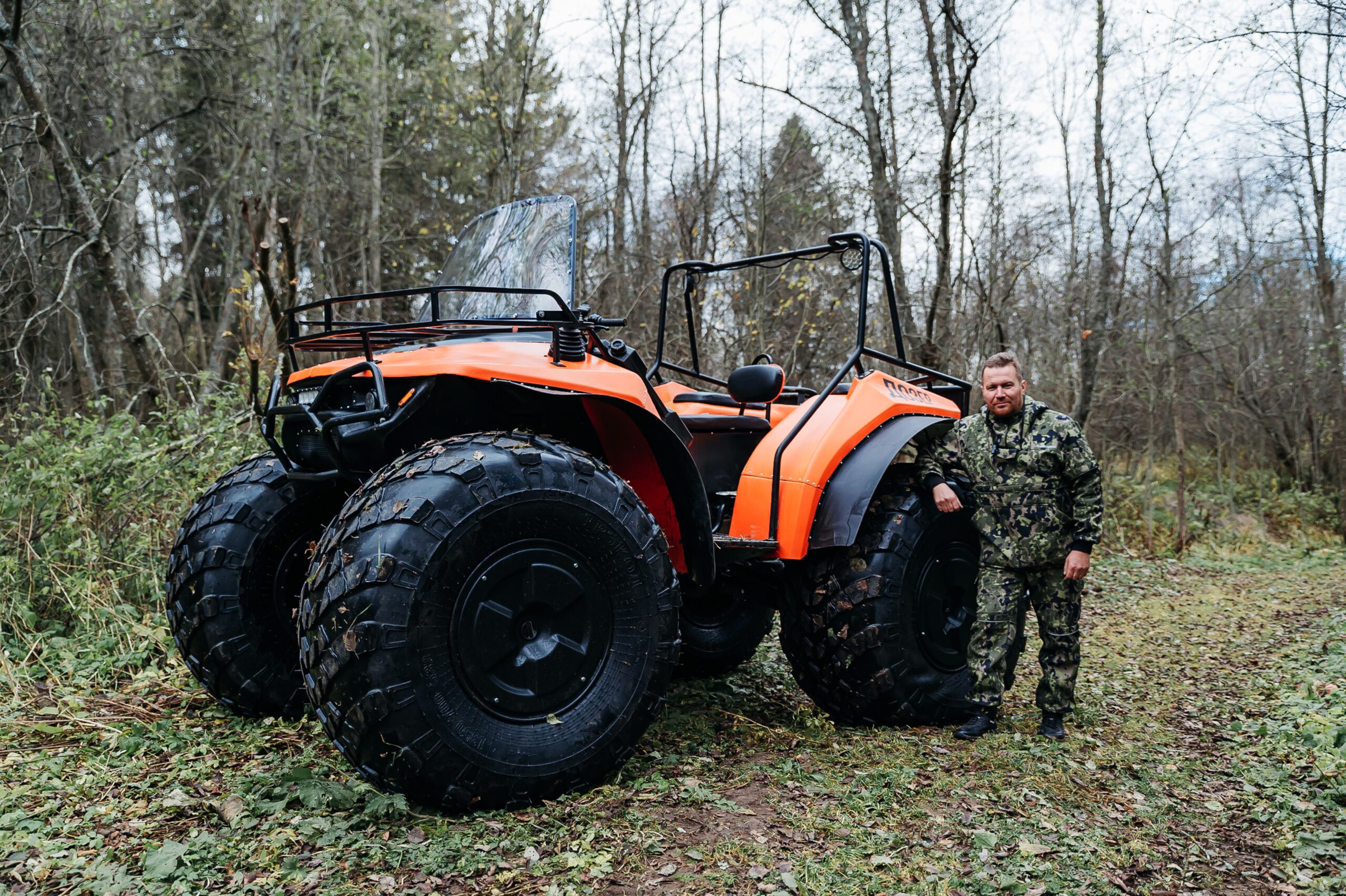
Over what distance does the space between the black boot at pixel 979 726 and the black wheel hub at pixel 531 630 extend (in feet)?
5.88

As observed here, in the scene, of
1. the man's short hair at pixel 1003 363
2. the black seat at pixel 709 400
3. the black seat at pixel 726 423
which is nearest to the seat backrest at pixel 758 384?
the black seat at pixel 726 423

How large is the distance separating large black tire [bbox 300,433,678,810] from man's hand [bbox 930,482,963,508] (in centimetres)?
158

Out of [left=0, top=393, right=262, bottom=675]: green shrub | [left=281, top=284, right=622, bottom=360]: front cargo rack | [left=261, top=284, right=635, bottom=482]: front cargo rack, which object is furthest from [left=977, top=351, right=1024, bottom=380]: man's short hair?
[left=0, top=393, right=262, bottom=675]: green shrub

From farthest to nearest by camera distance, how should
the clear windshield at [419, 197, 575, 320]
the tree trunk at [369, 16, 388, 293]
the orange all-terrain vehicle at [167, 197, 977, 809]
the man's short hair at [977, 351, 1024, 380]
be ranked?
1. the tree trunk at [369, 16, 388, 293]
2. the man's short hair at [977, 351, 1024, 380]
3. the clear windshield at [419, 197, 575, 320]
4. the orange all-terrain vehicle at [167, 197, 977, 809]

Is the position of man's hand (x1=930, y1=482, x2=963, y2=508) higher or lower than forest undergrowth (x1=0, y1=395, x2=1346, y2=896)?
higher

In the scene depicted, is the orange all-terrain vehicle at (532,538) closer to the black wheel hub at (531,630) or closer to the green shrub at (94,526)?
the black wheel hub at (531,630)

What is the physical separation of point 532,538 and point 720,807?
3.55ft

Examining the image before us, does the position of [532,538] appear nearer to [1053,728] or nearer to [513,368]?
[513,368]

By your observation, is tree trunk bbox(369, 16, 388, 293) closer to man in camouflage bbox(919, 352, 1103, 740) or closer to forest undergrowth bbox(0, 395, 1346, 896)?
forest undergrowth bbox(0, 395, 1346, 896)

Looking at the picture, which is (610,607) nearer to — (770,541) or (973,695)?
(770,541)

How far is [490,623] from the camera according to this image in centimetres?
281

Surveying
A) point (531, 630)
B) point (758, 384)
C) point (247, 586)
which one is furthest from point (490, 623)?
point (758, 384)

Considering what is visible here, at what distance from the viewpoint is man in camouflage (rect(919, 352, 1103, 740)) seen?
4.04 m

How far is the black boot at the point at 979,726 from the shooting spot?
3.91 meters
